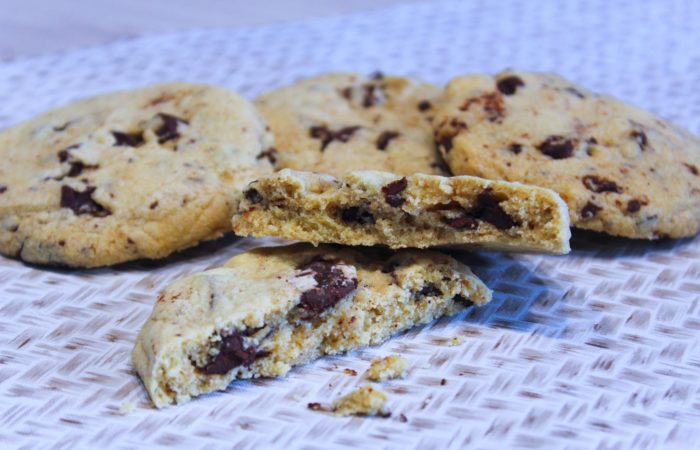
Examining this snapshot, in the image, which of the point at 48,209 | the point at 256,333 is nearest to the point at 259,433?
the point at 256,333

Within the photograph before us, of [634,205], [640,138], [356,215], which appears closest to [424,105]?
[640,138]

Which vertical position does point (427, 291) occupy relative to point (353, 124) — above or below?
below

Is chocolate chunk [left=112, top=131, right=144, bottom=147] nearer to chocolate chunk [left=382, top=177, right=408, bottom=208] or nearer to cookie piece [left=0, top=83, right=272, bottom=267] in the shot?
cookie piece [left=0, top=83, right=272, bottom=267]

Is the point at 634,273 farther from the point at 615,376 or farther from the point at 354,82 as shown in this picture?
the point at 354,82

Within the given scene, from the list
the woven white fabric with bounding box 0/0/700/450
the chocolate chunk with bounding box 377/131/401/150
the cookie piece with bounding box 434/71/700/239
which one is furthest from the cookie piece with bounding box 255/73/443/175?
the woven white fabric with bounding box 0/0/700/450

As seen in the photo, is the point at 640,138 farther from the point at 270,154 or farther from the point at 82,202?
the point at 82,202

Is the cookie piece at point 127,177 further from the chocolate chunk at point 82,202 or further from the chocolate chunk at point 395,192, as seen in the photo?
the chocolate chunk at point 395,192
